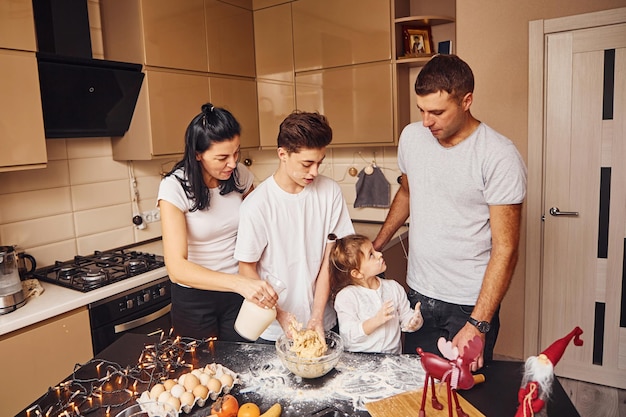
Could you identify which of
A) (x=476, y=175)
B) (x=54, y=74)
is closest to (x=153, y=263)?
(x=54, y=74)

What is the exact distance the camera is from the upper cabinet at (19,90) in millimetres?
2041

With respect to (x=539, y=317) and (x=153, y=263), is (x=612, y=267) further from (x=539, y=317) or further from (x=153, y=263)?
(x=153, y=263)

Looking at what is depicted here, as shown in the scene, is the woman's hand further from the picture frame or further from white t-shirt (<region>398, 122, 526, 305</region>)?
the picture frame

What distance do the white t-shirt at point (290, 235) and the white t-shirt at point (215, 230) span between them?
0.19m

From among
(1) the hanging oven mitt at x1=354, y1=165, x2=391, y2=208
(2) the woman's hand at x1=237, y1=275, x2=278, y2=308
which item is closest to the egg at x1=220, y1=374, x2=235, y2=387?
(2) the woman's hand at x1=237, y1=275, x2=278, y2=308

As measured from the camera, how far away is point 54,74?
2.29m

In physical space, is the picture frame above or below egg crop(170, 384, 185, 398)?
above

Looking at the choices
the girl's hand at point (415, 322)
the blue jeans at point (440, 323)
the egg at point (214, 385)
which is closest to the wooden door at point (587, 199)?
the blue jeans at point (440, 323)

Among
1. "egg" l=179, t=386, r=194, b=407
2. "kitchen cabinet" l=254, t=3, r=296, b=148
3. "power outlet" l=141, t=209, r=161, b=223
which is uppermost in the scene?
"kitchen cabinet" l=254, t=3, r=296, b=148

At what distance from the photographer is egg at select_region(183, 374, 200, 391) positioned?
3.92ft

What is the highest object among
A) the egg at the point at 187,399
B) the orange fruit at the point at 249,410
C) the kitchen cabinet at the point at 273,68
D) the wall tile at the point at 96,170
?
the kitchen cabinet at the point at 273,68

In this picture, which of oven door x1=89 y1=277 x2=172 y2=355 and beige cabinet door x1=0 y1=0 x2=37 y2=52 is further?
oven door x1=89 y1=277 x2=172 y2=355

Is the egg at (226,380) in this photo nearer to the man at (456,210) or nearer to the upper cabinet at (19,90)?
the man at (456,210)

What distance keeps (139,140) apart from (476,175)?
1871 mm
